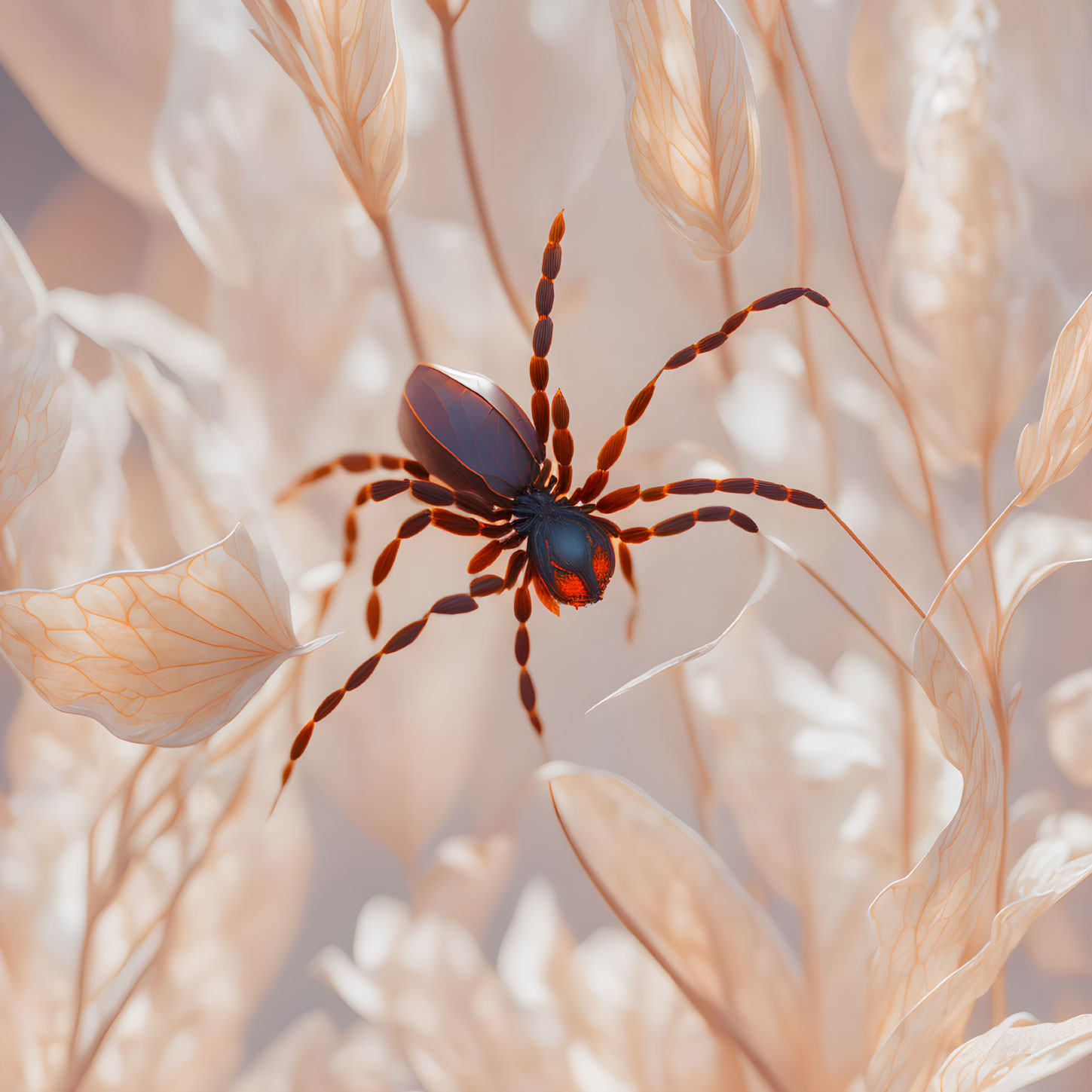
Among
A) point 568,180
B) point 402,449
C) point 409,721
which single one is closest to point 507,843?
point 409,721

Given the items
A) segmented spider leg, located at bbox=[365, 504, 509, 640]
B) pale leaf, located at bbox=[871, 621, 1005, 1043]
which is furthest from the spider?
pale leaf, located at bbox=[871, 621, 1005, 1043]

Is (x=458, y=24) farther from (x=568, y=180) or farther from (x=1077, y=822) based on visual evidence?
(x=1077, y=822)

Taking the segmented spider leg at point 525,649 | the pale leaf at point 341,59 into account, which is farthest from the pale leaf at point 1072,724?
the pale leaf at point 341,59

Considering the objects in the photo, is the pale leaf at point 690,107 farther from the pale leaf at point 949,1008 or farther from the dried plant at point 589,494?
the pale leaf at point 949,1008

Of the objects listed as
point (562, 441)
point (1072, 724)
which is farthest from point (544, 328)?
point (1072, 724)

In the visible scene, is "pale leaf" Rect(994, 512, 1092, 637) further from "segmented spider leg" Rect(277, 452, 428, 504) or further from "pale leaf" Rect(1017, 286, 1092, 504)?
"segmented spider leg" Rect(277, 452, 428, 504)

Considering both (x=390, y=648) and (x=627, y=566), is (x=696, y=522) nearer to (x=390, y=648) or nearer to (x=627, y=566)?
(x=627, y=566)

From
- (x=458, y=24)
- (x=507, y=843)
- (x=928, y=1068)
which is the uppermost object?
(x=458, y=24)
